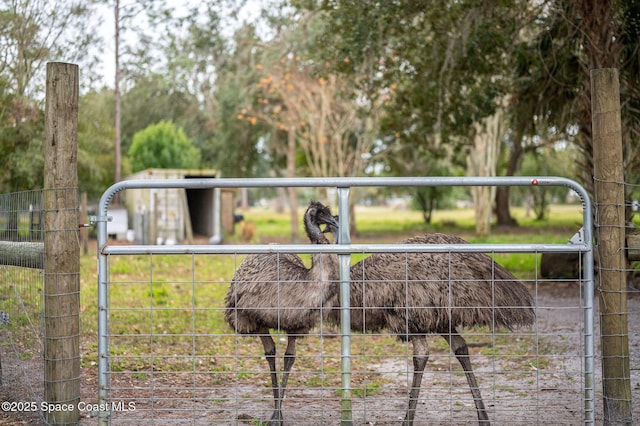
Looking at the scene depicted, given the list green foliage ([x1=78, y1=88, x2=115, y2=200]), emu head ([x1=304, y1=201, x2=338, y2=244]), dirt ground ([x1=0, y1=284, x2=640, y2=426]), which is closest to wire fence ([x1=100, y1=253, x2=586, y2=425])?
dirt ground ([x1=0, y1=284, x2=640, y2=426])

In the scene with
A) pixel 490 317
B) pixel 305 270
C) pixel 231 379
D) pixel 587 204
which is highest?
pixel 587 204

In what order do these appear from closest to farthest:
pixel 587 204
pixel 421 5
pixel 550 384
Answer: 1. pixel 587 204
2. pixel 550 384
3. pixel 421 5

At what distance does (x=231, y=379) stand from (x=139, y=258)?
10.7 m

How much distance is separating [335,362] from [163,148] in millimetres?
30604

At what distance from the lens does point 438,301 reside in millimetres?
5176

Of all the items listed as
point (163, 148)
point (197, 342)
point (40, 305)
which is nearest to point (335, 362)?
point (197, 342)

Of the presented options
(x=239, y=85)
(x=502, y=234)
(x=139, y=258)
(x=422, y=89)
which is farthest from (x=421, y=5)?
(x=239, y=85)

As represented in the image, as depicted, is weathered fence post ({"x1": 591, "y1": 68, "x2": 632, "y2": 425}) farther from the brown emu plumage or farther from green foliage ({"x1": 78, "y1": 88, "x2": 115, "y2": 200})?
green foliage ({"x1": 78, "y1": 88, "x2": 115, "y2": 200})

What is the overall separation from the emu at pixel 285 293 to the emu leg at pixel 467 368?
986mm

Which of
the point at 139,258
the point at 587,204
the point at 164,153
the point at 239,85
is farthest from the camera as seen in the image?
the point at 164,153

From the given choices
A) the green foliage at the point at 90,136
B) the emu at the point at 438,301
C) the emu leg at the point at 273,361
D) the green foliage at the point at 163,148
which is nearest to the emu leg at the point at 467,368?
the emu at the point at 438,301

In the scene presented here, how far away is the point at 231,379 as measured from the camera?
7020 millimetres

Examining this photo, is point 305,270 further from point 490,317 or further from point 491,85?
point 491,85

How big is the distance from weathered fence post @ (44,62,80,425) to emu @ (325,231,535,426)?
→ 1.73 m
